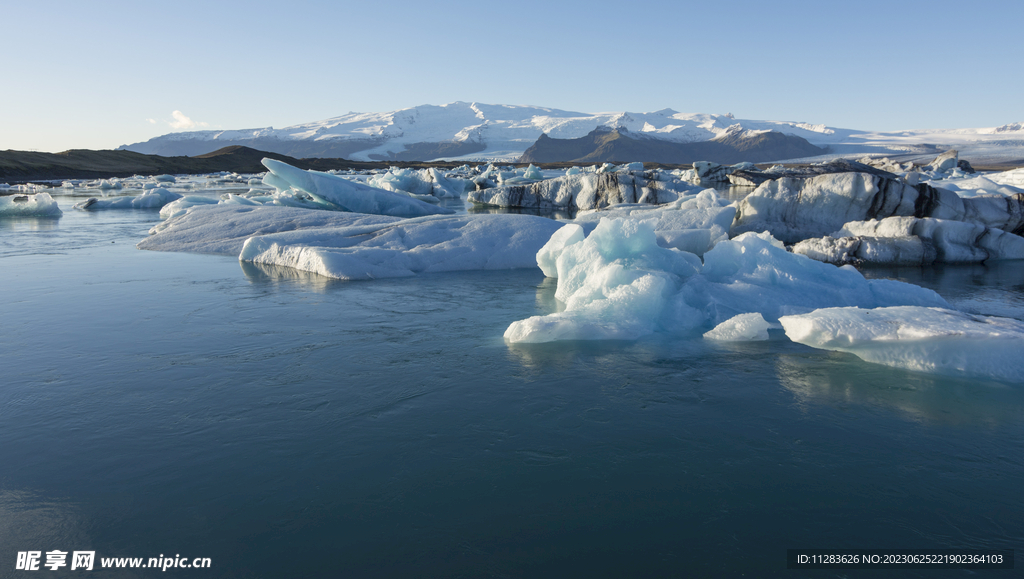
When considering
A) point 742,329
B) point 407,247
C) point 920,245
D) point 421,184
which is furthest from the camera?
point 421,184

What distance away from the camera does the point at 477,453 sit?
285cm

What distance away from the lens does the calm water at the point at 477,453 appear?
2193 mm

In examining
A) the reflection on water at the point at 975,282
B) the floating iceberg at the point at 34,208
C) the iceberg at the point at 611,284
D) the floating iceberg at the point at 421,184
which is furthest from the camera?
the floating iceberg at the point at 421,184

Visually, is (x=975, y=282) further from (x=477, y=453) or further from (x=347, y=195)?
(x=347, y=195)

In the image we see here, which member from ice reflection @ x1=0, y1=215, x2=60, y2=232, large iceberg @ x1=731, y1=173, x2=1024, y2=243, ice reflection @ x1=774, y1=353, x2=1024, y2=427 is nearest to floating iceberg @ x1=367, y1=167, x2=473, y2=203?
ice reflection @ x1=0, y1=215, x2=60, y2=232

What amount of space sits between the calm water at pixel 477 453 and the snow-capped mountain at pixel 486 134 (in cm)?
10880

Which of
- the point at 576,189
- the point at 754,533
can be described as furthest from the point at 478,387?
the point at 576,189

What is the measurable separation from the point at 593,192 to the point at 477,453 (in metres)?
16.5

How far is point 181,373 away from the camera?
3.92 meters

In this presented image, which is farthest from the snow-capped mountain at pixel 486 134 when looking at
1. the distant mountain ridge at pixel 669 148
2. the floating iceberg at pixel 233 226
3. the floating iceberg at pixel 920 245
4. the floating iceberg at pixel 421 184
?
the floating iceberg at pixel 233 226

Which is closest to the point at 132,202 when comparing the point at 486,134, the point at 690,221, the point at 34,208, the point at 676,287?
the point at 34,208

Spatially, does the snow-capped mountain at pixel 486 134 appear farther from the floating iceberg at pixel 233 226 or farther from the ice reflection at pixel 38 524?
the ice reflection at pixel 38 524

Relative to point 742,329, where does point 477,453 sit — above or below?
below

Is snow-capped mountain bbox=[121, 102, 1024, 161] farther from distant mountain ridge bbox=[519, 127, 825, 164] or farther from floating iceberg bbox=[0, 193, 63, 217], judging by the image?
floating iceberg bbox=[0, 193, 63, 217]
